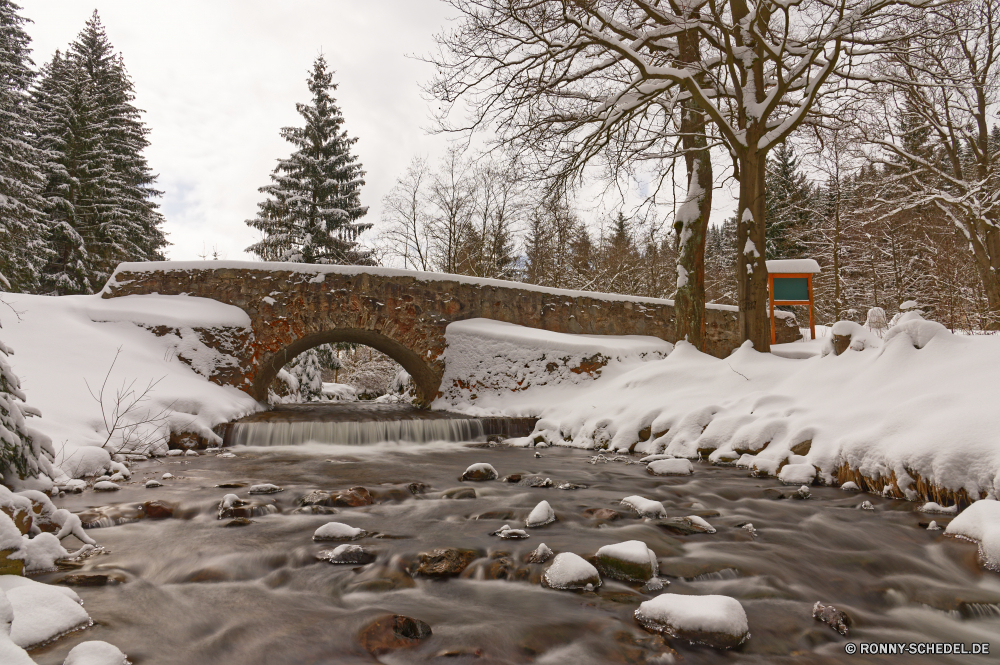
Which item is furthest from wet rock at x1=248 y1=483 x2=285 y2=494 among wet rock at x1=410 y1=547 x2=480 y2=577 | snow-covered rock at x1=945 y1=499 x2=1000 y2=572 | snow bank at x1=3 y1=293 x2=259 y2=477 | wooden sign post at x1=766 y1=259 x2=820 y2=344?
wooden sign post at x1=766 y1=259 x2=820 y2=344

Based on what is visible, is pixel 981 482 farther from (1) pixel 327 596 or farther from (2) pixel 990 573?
(1) pixel 327 596

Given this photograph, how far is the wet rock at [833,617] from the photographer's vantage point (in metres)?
2.31

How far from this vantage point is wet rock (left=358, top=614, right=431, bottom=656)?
7.01 ft

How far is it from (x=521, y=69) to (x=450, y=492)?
7625mm

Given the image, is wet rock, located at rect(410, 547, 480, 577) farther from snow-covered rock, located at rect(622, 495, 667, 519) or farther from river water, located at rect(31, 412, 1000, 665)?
snow-covered rock, located at rect(622, 495, 667, 519)

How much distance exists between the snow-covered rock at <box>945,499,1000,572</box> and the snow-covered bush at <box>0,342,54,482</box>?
5.78 meters

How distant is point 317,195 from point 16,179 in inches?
371

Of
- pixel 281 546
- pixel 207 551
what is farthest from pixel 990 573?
pixel 207 551

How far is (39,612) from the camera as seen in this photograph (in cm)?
206

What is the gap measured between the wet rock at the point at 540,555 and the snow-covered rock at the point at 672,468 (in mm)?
2963

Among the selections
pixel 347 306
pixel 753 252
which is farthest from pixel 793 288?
pixel 347 306

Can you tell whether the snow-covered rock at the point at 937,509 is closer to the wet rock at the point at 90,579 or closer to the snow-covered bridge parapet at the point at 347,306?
the wet rock at the point at 90,579

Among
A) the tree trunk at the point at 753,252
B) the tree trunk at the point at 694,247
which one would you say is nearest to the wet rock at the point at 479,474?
the tree trunk at the point at 753,252

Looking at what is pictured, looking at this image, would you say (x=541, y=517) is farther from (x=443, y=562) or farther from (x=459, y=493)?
(x=459, y=493)
